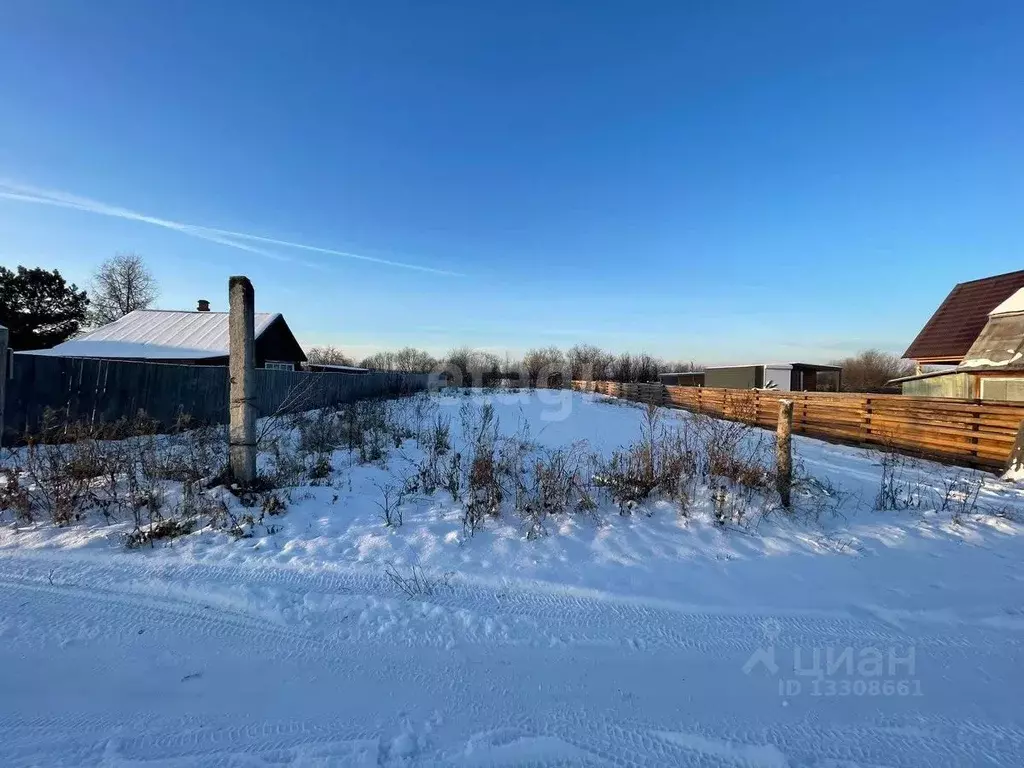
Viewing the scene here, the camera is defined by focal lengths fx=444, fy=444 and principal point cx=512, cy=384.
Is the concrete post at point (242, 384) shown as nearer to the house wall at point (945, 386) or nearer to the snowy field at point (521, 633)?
the snowy field at point (521, 633)

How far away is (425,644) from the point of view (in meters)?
2.79

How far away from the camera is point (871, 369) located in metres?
68.8

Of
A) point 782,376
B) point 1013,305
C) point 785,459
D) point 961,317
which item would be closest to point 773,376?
point 782,376

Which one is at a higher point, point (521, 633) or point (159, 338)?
point (159, 338)

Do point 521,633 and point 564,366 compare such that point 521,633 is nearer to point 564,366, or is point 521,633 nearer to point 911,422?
point 911,422

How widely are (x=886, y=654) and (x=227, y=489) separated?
20.1 ft

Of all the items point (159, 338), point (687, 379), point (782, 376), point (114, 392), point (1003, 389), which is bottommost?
point (114, 392)

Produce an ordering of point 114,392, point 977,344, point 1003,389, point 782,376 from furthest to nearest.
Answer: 1. point 782,376
2. point 977,344
3. point 1003,389
4. point 114,392

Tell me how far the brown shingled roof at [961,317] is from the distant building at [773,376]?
47.7 ft

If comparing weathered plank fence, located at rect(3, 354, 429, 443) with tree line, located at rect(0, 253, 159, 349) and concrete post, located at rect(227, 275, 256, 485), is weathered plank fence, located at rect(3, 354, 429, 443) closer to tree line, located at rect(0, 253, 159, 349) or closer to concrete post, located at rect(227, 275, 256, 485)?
concrete post, located at rect(227, 275, 256, 485)

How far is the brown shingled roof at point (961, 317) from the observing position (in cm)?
1855

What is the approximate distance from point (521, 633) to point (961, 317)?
87.1ft

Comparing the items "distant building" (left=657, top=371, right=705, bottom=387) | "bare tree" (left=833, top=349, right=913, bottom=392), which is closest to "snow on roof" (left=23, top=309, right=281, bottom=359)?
"distant building" (left=657, top=371, right=705, bottom=387)

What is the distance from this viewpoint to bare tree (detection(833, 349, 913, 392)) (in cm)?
6094
